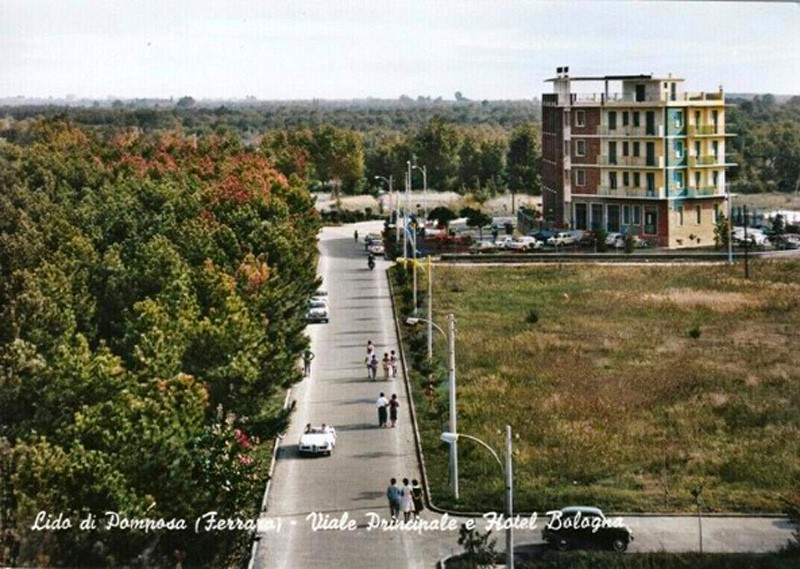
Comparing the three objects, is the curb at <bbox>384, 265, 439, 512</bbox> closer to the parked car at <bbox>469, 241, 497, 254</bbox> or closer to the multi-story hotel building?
the parked car at <bbox>469, 241, 497, 254</bbox>

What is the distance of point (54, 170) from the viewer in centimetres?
4725

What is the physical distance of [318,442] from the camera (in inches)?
944

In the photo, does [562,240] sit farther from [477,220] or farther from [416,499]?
[416,499]

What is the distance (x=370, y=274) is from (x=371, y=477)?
87.6 ft

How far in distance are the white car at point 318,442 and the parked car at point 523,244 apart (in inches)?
1225

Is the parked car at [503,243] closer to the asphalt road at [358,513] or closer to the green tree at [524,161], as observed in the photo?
the asphalt road at [358,513]

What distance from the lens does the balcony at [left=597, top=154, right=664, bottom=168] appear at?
5728cm

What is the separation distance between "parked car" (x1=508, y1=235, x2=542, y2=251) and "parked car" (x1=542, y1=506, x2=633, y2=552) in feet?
118

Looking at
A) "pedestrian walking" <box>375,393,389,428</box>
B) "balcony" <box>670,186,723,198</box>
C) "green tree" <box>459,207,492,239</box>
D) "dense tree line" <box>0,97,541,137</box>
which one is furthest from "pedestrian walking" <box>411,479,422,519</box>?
"dense tree line" <box>0,97,541,137</box>

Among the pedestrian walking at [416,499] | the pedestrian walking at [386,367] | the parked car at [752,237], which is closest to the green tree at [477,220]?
the parked car at [752,237]

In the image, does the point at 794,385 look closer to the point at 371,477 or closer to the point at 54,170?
the point at 371,477

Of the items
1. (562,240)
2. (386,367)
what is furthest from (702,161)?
(386,367)

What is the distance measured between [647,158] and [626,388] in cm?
2978

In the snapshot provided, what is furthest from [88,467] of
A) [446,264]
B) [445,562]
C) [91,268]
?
[446,264]
